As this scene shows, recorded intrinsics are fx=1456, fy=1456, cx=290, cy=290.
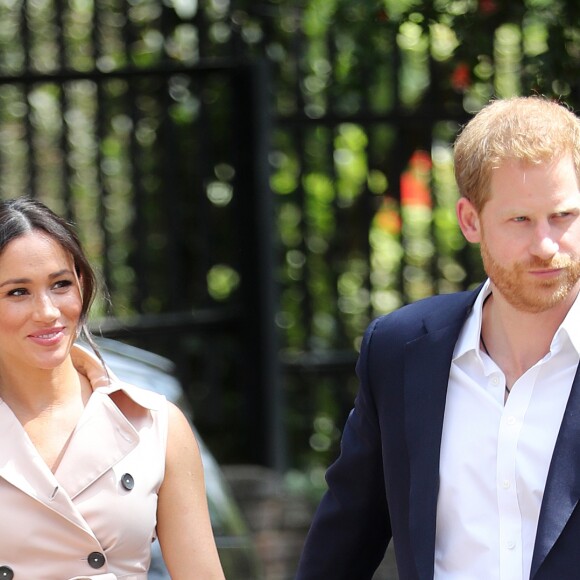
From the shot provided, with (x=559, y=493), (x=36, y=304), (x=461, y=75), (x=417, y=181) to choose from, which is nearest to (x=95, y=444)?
(x=36, y=304)

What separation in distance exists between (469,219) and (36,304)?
36.3 inches

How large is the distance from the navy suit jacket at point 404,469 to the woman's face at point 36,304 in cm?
65

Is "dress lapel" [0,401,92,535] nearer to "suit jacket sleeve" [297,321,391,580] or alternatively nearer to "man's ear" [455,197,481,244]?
"suit jacket sleeve" [297,321,391,580]

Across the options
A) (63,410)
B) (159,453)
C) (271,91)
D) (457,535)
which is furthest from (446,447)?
(271,91)

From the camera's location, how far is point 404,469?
2986 millimetres

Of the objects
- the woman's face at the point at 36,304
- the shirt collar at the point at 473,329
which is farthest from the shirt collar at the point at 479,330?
the woman's face at the point at 36,304

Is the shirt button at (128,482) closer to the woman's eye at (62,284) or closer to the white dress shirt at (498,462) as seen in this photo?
the woman's eye at (62,284)

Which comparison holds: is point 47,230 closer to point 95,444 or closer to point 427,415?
point 95,444

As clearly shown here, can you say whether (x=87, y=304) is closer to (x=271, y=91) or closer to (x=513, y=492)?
(x=513, y=492)

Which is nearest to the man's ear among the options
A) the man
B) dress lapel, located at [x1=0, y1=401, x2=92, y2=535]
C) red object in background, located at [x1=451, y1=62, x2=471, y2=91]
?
the man

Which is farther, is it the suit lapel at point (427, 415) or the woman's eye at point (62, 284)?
the woman's eye at point (62, 284)

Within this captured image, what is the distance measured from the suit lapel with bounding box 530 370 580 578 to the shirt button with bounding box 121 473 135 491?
0.87 meters

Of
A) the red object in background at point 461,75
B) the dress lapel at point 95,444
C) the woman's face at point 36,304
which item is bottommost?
the dress lapel at point 95,444

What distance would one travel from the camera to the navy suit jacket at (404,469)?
8.90 feet
